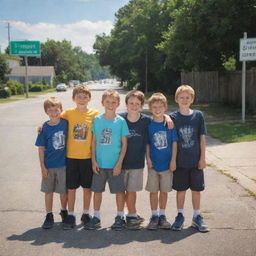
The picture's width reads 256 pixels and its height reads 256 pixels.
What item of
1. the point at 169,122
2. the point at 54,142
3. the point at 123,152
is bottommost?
the point at 123,152

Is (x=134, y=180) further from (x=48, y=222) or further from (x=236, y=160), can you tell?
(x=236, y=160)

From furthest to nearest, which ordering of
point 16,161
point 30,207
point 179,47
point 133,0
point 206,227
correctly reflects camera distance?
point 133,0
point 179,47
point 16,161
point 30,207
point 206,227

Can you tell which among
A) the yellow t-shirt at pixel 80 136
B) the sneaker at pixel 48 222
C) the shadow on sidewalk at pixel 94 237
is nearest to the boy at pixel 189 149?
the shadow on sidewalk at pixel 94 237

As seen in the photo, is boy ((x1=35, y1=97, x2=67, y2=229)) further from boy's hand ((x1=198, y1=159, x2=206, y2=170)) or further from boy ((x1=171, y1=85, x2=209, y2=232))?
boy's hand ((x1=198, y1=159, x2=206, y2=170))

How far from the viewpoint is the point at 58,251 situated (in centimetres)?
375

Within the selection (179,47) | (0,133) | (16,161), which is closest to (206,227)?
(16,161)

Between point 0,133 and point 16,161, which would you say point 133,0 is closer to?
point 0,133

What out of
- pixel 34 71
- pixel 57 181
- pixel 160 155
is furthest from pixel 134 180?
pixel 34 71

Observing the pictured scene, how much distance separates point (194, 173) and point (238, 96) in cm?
1604

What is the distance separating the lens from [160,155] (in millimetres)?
4379

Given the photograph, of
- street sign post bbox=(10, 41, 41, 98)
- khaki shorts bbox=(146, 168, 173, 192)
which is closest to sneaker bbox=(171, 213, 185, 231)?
khaki shorts bbox=(146, 168, 173, 192)

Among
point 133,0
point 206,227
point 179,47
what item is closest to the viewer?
point 206,227

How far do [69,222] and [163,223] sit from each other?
41.4 inches

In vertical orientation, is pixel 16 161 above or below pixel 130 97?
below
